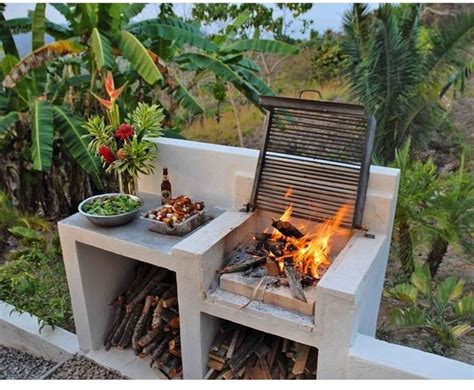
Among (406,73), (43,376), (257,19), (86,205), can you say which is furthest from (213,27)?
(43,376)

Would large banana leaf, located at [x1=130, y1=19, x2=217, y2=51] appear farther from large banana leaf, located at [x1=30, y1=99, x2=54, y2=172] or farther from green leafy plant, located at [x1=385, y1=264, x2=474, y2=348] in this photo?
green leafy plant, located at [x1=385, y1=264, x2=474, y2=348]

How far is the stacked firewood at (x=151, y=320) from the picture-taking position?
3.57 m

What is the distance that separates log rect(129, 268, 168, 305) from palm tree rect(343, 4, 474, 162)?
4.09 metres

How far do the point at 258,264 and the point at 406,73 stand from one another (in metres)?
4.80

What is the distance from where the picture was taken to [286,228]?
10.2 ft

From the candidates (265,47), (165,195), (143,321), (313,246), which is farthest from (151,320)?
(265,47)

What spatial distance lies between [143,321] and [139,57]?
2.95m

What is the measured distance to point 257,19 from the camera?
1050 cm

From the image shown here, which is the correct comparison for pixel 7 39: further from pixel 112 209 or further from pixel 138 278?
pixel 138 278

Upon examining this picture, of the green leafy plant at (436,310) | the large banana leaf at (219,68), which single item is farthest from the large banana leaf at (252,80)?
the green leafy plant at (436,310)

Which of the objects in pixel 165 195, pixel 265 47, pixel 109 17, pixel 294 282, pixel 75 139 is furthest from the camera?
pixel 265 47

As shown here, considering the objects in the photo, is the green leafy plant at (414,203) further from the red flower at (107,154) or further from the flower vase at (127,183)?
the red flower at (107,154)

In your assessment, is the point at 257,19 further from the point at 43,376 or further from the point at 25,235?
the point at 43,376

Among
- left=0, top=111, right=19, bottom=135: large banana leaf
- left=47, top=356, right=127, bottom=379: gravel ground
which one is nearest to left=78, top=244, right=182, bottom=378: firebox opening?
left=47, top=356, right=127, bottom=379: gravel ground
